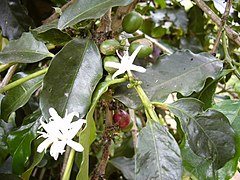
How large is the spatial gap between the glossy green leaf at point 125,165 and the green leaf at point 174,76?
0.47 meters

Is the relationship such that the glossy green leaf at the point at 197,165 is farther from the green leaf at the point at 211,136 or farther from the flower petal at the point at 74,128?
the flower petal at the point at 74,128

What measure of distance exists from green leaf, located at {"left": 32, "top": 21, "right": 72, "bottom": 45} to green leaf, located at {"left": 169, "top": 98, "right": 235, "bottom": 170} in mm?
215

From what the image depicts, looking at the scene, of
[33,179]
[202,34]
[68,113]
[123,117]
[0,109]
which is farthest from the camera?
[202,34]

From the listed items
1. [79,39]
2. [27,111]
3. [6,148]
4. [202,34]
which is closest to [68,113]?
[79,39]

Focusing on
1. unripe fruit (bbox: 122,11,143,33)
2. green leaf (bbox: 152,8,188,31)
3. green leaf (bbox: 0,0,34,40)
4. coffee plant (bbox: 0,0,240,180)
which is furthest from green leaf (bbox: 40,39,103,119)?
green leaf (bbox: 152,8,188,31)

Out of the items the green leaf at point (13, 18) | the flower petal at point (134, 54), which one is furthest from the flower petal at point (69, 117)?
the green leaf at point (13, 18)

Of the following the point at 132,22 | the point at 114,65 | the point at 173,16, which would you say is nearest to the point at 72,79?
the point at 114,65

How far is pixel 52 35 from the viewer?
0.65 m

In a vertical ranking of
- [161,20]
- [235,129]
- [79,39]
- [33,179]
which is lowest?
[33,179]

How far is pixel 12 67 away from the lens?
0.81m

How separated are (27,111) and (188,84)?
0.40 m

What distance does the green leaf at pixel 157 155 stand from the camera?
52 cm

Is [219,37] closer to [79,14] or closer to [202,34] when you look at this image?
[79,14]

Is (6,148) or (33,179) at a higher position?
(6,148)
